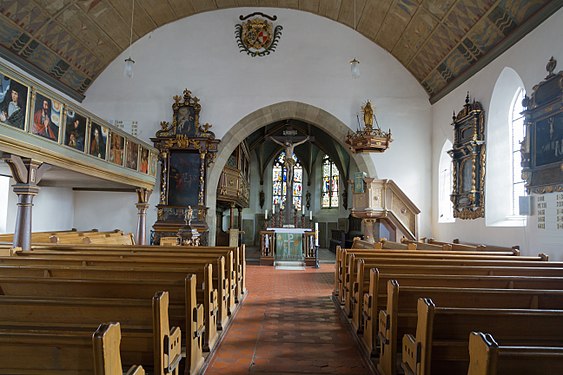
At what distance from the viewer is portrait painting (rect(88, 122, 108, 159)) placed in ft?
29.4

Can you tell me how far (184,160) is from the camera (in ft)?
45.1

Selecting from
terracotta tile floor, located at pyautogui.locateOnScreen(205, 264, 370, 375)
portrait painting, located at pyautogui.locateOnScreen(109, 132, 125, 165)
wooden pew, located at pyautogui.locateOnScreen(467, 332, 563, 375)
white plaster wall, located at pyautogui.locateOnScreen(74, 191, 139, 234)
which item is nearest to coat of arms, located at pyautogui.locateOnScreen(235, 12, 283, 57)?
portrait painting, located at pyautogui.locateOnScreen(109, 132, 125, 165)

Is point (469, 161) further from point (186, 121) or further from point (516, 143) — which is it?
point (186, 121)

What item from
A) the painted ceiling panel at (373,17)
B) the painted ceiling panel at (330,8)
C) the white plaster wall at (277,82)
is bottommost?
the white plaster wall at (277,82)

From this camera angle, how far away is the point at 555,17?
7.53 meters

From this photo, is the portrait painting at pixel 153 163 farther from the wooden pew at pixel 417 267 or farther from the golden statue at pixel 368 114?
the wooden pew at pixel 417 267

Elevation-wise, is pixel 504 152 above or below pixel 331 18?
below

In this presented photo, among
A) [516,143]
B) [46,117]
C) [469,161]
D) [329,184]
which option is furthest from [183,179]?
[329,184]

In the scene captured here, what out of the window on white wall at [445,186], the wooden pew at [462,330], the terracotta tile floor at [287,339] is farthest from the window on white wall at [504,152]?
the wooden pew at [462,330]

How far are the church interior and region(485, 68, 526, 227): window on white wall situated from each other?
0.05 m

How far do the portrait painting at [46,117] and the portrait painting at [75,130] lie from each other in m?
0.32

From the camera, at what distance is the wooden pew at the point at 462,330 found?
246cm

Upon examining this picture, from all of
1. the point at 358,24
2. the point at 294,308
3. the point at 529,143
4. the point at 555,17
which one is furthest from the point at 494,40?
the point at 294,308

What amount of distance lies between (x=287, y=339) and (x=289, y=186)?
33.0 ft
